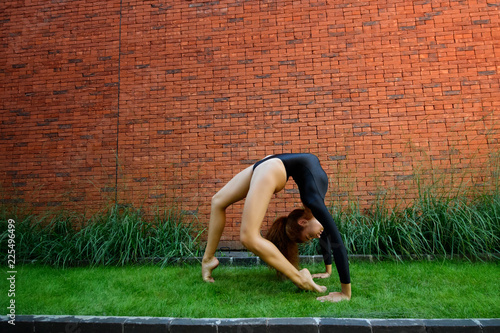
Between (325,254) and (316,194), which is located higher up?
(316,194)

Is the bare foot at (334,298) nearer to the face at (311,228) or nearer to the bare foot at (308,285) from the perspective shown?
the bare foot at (308,285)

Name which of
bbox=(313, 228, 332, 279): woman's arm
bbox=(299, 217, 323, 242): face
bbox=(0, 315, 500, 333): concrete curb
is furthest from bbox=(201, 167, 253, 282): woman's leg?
bbox=(0, 315, 500, 333): concrete curb

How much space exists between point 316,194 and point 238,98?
11.1 ft

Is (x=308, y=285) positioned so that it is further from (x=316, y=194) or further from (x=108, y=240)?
(x=108, y=240)

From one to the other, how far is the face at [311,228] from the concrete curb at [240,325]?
101 cm

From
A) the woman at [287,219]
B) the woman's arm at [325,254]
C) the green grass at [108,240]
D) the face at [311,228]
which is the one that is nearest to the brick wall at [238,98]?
the green grass at [108,240]

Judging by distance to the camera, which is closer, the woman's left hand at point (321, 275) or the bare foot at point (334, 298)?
→ the bare foot at point (334, 298)

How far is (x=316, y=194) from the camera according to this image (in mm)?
3041

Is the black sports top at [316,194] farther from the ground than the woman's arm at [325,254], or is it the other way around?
the black sports top at [316,194]

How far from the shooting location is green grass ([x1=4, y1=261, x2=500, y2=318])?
262cm

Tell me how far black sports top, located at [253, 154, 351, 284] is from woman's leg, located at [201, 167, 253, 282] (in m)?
0.47

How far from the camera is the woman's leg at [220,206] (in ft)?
11.5

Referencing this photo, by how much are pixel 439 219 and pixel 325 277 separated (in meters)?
1.88

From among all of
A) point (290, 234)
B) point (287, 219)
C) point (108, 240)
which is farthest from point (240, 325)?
point (108, 240)
